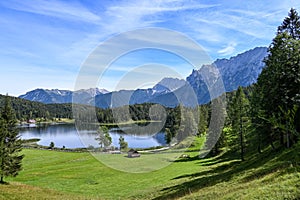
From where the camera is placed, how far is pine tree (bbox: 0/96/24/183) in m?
36.2

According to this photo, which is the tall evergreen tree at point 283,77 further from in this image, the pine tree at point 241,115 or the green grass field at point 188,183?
the pine tree at point 241,115

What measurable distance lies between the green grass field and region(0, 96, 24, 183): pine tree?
1.97m

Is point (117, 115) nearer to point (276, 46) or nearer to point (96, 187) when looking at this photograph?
point (96, 187)

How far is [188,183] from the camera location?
2892 centimetres

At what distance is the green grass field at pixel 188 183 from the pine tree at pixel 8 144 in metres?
1.97

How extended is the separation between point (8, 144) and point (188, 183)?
→ 2657cm

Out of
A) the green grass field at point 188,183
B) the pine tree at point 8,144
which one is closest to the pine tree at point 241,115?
the green grass field at point 188,183

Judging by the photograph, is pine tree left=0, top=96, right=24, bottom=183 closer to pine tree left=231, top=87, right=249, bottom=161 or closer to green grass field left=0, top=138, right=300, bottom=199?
green grass field left=0, top=138, right=300, bottom=199

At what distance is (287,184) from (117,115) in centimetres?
1800

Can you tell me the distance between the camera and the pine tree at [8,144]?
1427 inches

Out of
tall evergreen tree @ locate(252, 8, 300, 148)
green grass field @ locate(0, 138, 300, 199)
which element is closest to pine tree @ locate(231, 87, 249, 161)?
green grass field @ locate(0, 138, 300, 199)

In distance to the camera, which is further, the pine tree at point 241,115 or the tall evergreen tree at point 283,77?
the pine tree at point 241,115

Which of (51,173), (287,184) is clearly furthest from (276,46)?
(51,173)

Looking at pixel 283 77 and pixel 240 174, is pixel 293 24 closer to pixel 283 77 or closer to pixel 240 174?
pixel 283 77
